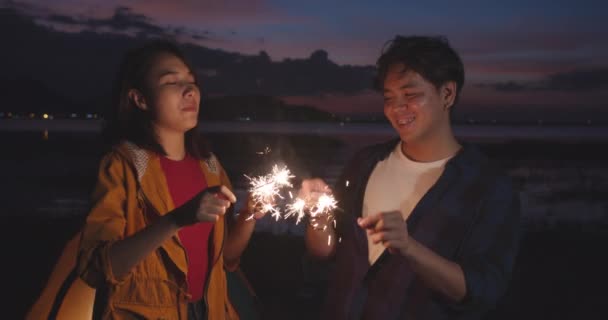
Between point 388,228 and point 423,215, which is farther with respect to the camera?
point 423,215

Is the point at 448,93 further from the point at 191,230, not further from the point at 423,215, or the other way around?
the point at 191,230

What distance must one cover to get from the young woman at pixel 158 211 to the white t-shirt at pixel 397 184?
104cm

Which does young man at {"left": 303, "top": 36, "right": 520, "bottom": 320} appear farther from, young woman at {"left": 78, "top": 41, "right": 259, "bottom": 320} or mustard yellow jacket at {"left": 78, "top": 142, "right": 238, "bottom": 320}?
mustard yellow jacket at {"left": 78, "top": 142, "right": 238, "bottom": 320}

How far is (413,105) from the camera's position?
124 inches

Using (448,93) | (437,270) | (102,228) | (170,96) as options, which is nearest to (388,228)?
(437,270)

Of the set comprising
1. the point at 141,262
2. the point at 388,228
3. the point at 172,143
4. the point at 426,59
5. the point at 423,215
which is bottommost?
the point at 141,262

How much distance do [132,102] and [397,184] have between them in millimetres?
2080

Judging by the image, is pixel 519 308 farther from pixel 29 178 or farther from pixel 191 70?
pixel 29 178

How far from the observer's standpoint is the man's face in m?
3.17

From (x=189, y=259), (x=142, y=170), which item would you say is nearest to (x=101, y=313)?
(x=189, y=259)

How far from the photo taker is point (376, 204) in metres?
3.40

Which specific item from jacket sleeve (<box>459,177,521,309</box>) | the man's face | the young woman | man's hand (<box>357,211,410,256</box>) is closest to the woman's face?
the young woman

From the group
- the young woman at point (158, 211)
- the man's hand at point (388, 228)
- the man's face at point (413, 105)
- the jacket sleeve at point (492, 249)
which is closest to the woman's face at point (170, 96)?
the young woman at point (158, 211)

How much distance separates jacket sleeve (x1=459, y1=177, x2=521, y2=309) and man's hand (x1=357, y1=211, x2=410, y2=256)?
559 mm
